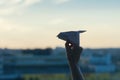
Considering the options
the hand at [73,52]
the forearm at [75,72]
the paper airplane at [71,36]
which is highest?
the paper airplane at [71,36]

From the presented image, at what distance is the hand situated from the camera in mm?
4621

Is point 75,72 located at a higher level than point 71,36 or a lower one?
lower

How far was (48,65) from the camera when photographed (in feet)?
263

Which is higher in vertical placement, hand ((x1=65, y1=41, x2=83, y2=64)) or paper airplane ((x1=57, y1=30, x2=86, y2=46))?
paper airplane ((x1=57, y1=30, x2=86, y2=46))

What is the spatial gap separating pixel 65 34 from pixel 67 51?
0.38 ft

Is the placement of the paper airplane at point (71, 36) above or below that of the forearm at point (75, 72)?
above

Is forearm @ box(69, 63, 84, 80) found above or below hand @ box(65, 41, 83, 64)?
below

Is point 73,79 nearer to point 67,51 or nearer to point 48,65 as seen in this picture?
point 67,51

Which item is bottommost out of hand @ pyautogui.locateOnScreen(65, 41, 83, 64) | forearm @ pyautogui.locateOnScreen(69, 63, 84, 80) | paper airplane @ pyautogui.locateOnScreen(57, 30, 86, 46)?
forearm @ pyautogui.locateOnScreen(69, 63, 84, 80)

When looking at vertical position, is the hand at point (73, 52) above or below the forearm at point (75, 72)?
above

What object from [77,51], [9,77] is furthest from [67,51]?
[9,77]

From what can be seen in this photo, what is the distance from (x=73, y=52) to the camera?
4637mm

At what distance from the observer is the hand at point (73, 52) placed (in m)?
4.62

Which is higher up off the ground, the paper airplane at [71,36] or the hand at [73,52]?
the paper airplane at [71,36]
